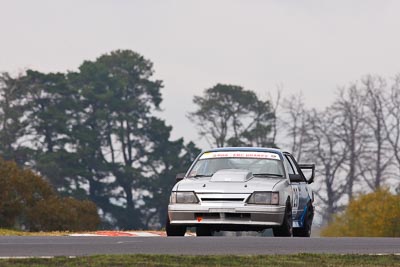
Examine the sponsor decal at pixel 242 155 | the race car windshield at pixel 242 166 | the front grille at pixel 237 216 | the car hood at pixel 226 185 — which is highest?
the sponsor decal at pixel 242 155

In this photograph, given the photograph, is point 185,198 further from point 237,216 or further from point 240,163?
point 240,163

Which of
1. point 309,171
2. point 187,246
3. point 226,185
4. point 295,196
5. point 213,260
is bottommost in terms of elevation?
point 213,260

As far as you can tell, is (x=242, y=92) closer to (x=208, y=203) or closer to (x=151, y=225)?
(x=151, y=225)

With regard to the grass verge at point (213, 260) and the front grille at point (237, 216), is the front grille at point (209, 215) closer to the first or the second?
the front grille at point (237, 216)

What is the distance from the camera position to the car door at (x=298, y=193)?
2045 centimetres

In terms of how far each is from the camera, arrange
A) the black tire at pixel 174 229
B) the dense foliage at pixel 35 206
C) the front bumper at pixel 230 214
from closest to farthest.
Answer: the front bumper at pixel 230 214 → the black tire at pixel 174 229 → the dense foliage at pixel 35 206

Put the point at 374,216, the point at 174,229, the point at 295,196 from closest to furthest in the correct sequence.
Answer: the point at 174,229 < the point at 295,196 < the point at 374,216

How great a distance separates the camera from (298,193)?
20.8m

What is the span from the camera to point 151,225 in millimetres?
91938

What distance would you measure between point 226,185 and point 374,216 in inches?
2188

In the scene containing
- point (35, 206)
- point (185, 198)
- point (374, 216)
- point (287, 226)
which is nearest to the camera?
point (185, 198)

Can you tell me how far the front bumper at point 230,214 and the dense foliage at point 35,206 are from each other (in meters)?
37.3

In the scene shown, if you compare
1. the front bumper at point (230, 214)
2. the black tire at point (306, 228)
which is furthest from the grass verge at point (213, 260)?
the black tire at point (306, 228)

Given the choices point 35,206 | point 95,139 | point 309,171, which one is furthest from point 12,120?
point 309,171
